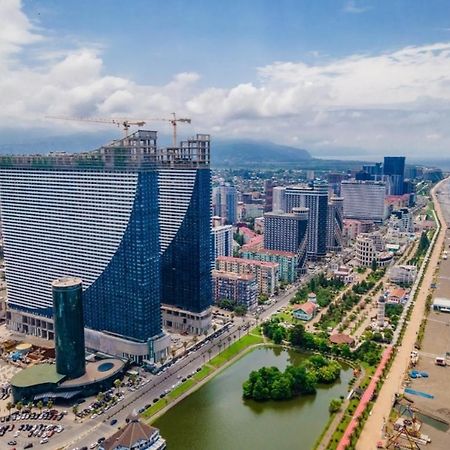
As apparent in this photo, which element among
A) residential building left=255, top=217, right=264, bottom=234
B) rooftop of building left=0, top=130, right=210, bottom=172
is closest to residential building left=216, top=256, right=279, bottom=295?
rooftop of building left=0, top=130, right=210, bottom=172

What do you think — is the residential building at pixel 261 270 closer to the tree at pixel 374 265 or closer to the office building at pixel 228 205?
the tree at pixel 374 265

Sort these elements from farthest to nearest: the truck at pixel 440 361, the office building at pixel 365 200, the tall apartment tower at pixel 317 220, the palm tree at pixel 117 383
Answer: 1. the office building at pixel 365 200
2. the tall apartment tower at pixel 317 220
3. the truck at pixel 440 361
4. the palm tree at pixel 117 383

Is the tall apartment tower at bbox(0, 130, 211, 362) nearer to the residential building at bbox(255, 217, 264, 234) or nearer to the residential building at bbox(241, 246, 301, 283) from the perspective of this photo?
the residential building at bbox(241, 246, 301, 283)

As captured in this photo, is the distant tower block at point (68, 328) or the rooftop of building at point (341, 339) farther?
the rooftop of building at point (341, 339)

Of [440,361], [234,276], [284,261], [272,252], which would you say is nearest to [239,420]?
[440,361]

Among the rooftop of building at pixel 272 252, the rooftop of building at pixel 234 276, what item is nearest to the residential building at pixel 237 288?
the rooftop of building at pixel 234 276

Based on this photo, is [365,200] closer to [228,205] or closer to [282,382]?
[228,205]
